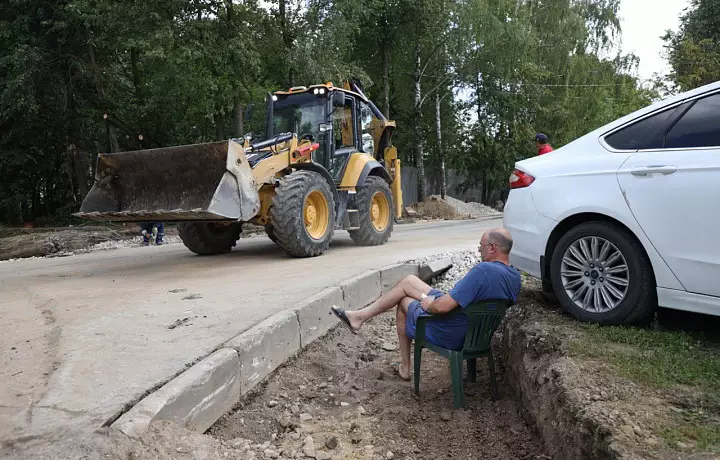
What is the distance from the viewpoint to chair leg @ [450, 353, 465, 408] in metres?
3.92

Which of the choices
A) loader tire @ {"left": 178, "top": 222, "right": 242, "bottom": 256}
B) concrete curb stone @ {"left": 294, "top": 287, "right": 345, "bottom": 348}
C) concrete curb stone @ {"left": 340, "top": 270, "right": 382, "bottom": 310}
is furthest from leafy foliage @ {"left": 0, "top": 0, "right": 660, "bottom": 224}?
concrete curb stone @ {"left": 294, "top": 287, "right": 345, "bottom": 348}

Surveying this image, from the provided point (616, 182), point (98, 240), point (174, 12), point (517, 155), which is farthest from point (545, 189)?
point (517, 155)

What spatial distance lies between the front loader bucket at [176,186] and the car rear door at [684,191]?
197 inches

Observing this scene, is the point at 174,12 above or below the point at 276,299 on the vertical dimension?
above

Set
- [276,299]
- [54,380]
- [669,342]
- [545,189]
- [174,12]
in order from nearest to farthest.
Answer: [54,380], [669,342], [545,189], [276,299], [174,12]

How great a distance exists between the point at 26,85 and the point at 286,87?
26.6ft

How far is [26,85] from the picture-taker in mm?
17859

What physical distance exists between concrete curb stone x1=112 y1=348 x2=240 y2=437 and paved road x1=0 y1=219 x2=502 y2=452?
0.50ft

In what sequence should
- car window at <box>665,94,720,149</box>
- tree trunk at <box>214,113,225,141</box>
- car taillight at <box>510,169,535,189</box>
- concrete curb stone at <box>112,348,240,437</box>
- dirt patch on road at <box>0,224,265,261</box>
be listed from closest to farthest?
concrete curb stone at <box>112,348,240,437</box>
car window at <box>665,94,720,149</box>
car taillight at <box>510,169,535,189</box>
dirt patch on road at <box>0,224,265,261</box>
tree trunk at <box>214,113,225,141</box>

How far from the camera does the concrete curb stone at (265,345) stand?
3.89 m

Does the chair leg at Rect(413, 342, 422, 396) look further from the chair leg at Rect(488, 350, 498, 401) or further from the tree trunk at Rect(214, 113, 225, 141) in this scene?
the tree trunk at Rect(214, 113, 225, 141)

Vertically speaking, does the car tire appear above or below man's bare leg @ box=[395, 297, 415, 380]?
above

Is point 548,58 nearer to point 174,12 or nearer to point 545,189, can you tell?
point 174,12

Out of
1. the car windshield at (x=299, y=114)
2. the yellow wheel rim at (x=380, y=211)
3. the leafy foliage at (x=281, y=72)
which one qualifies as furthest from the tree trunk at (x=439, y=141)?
the car windshield at (x=299, y=114)
